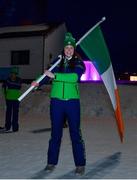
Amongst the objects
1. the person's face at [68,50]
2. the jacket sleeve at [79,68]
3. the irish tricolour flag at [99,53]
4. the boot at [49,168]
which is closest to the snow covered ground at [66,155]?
the boot at [49,168]

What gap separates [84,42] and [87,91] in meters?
18.1

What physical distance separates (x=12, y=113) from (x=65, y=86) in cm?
665

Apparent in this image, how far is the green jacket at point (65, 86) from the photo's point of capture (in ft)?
22.1

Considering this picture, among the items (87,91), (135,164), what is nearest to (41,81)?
(135,164)

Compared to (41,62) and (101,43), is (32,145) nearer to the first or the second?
(101,43)

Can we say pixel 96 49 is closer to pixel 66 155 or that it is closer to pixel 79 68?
pixel 79 68

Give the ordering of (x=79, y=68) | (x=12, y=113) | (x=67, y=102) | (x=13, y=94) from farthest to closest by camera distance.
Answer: (x=12, y=113) < (x=13, y=94) < (x=79, y=68) < (x=67, y=102)

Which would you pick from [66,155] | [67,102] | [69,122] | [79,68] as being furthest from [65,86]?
[66,155]

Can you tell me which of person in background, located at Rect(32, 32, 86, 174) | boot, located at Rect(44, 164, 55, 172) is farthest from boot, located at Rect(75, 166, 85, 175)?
boot, located at Rect(44, 164, 55, 172)

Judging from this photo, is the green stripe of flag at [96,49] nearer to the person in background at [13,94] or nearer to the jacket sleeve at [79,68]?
the jacket sleeve at [79,68]

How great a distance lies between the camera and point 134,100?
75.3 ft

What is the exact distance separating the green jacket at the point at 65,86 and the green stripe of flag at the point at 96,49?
93 cm

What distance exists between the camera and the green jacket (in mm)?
6742

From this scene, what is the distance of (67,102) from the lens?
6730 millimetres
